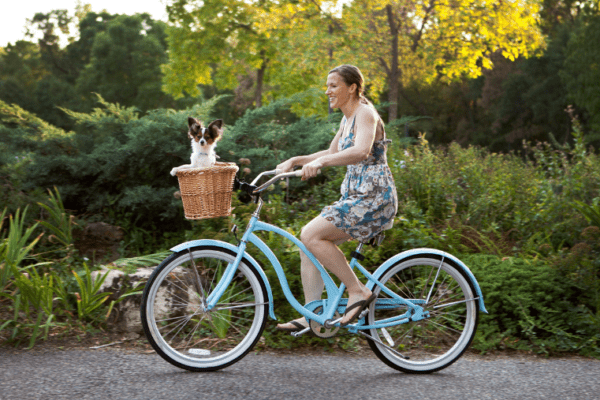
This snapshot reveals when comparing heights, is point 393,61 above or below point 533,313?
above

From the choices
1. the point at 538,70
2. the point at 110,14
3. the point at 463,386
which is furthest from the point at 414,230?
the point at 110,14

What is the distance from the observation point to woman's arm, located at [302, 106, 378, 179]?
308 cm

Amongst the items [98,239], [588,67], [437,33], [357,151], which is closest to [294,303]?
[357,151]

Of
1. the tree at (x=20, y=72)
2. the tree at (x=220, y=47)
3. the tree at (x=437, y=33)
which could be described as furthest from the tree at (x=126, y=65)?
the tree at (x=437, y=33)

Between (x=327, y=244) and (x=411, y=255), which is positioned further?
(x=411, y=255)

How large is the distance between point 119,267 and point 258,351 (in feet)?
4.90

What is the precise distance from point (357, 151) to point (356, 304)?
96cm

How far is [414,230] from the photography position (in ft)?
16.8

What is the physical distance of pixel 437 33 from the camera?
15906 millimetres

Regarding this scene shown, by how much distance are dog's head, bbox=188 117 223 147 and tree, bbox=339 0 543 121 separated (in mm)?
11599

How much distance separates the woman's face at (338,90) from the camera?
10.9 ft

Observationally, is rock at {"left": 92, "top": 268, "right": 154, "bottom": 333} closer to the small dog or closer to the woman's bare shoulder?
the small dog

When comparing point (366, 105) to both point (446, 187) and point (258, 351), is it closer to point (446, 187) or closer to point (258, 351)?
point (258, 351)

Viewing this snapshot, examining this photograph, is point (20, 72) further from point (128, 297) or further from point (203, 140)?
point (203, 140)
